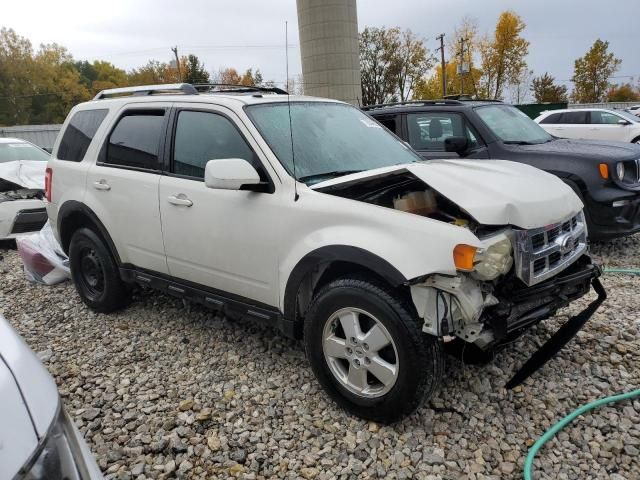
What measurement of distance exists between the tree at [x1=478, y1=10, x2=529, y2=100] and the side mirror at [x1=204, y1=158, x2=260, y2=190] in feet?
141

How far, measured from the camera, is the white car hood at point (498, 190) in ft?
8.16

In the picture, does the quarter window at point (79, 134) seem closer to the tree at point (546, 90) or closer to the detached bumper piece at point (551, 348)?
the detached bumper piece at point (551, 348)

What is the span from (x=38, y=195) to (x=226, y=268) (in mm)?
5021

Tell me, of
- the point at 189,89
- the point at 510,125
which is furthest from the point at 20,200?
the point at 510,125

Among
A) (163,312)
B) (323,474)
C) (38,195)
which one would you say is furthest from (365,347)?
(38,195)

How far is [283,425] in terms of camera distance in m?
2.80

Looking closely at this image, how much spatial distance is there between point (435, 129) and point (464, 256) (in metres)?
4.49

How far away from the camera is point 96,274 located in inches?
173

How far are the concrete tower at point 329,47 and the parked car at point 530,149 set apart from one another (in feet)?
29.5

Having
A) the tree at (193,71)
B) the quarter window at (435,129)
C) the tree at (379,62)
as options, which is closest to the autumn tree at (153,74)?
the tree at (193,71)

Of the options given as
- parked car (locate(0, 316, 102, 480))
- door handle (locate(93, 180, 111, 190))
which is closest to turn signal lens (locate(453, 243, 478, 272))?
parked car (locate(0, 316, 102, 480))

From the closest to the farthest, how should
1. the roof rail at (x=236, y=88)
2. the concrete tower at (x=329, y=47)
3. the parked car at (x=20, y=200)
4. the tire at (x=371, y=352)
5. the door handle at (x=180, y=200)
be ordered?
1. the tire at (x=371, y=352)
2. the door handle at (x=180, y=200)
3. the roof rail at (x=236, y=88)
4. the parked car at (x=20, y=200)
5. the concrete tower at (x=329, y=47)

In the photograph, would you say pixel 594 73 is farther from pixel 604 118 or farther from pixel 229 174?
pixel 229 174

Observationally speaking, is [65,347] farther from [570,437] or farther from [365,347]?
[570,437]
